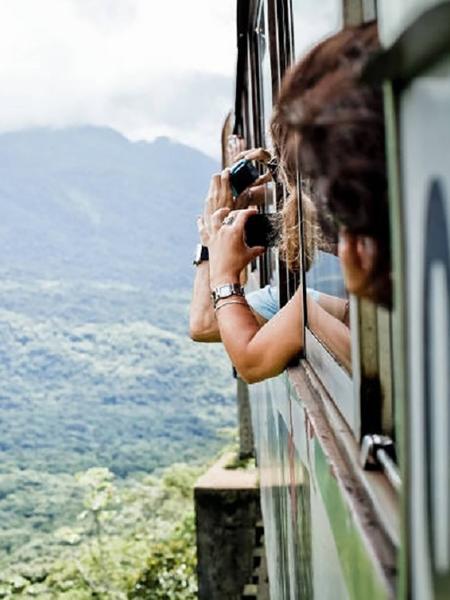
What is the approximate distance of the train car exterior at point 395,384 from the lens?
80 cm

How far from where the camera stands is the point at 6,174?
90000 mm

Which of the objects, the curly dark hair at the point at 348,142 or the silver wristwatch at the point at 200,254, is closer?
the curly dark hair at the point at 348,142

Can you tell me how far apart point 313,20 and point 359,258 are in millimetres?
947

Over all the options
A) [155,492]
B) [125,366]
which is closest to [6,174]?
[125,366]

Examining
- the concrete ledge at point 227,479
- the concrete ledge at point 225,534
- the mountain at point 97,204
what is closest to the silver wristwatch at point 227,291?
the concrete ledge at point 225,534

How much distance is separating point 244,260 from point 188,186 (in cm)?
8730

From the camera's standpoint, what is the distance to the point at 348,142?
0.99 m

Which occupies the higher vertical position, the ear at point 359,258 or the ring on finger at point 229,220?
Result: the ring on finger at point 229,220

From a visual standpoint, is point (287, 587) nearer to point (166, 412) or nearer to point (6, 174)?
point (166, 412)

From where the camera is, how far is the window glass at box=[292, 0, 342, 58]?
5.08ft

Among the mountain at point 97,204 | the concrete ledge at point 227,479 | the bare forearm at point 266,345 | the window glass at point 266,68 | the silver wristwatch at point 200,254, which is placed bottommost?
the concrete ledge at point 227,479

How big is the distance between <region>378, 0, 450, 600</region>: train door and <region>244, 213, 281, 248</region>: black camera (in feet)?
5.54

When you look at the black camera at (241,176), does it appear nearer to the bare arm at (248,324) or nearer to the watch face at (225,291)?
the bare arm at (248,324)

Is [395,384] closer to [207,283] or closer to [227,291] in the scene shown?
[227,291]
